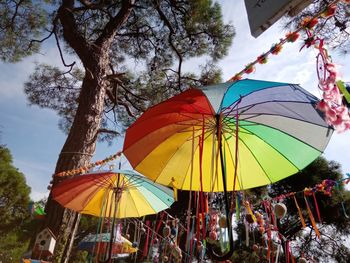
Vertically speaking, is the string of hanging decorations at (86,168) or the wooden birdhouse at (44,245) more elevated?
the string of hanging decorations at (86,168)

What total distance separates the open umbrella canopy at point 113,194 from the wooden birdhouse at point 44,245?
0.33 m

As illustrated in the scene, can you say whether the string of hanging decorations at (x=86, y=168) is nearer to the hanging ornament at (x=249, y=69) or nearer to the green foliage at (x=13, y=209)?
the hanging ornament at (x=249, y=69)

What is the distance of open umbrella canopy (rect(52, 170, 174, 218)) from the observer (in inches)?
114

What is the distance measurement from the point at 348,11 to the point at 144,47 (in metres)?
3.92

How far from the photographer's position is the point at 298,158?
→ 229cm

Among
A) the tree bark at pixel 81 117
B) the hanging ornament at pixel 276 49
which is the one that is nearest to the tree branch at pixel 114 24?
the tree bark at pixel 81 117

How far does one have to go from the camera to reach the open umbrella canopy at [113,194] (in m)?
2.90

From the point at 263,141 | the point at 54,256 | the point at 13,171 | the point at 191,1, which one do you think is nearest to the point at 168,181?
the point at 263,141

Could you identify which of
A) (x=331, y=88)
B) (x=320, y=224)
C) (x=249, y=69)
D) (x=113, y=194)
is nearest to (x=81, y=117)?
(x=113, y=194)

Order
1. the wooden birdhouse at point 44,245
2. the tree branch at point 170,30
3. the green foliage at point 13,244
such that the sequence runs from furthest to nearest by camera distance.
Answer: the green foliage at point 13,244, the tree branch at point 170,30, the wooden birdhouse at point 44,245

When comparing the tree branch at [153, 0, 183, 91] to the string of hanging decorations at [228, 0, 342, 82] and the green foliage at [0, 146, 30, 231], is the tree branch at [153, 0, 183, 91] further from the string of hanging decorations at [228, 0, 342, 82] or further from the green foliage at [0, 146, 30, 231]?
the green foliage at [0, 146, 30, 231]

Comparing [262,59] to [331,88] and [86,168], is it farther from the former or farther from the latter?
[86,168]

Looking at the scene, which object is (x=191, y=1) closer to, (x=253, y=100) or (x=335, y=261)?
(x=253, y=100)

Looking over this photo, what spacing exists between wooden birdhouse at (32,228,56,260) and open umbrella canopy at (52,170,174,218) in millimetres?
330
